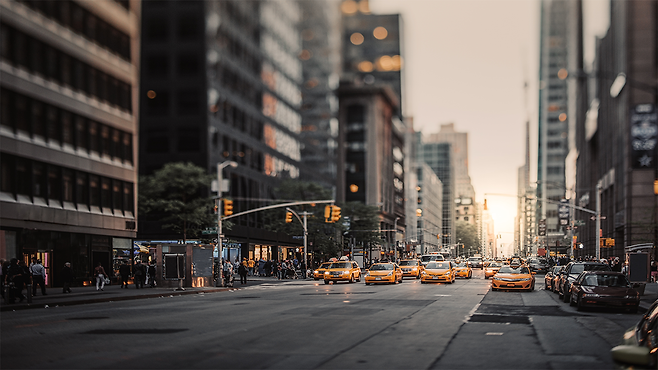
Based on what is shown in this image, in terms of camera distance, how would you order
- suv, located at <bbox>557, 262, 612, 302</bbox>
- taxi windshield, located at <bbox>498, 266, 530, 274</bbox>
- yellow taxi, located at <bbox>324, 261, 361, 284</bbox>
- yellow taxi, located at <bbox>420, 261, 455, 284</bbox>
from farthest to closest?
yellow taxi, located at <bbox>324, 261, 361, 284</bbox> → yellow taxi, located at <bbox>420, 261, 455, 284</bbox> → taxi windshield, located at <bbox>498, 266, 530, 274</bbox> → suv, located at <bbox>557, 262, 612, 302</bbox>

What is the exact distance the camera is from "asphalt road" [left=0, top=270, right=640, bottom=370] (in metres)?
11.7

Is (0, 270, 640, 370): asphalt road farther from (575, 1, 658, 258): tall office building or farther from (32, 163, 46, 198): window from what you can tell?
(575, 1, 658, 258): tall office building

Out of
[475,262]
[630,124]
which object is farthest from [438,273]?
[475,262]

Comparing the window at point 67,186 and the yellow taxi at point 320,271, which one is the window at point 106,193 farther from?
the yellow taxi at point 320,271

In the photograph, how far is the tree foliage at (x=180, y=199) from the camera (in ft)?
173

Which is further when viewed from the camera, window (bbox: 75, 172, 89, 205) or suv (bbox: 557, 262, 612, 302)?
window (bbox: 75, 172, 89, 205)

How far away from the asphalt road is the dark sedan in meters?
0.40

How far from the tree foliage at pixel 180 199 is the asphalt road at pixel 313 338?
2798 cm

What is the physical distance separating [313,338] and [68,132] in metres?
32.9

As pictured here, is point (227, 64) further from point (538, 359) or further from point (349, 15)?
point (349, 15)

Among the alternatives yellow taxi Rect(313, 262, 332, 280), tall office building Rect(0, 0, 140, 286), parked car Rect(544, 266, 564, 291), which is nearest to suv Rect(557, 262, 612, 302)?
parked car Rect(544, 266, 564, 291)

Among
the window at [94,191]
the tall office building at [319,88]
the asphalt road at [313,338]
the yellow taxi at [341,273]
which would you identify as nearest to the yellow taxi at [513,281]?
the asphalt road at [313,338]

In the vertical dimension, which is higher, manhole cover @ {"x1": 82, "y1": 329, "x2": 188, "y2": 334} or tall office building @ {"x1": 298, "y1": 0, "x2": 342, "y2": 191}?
tall office building @ {"x1": 298, "y1": 0, "x2": 342, "y2": 191}

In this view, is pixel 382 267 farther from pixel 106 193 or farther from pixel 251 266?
pixel 251 266
